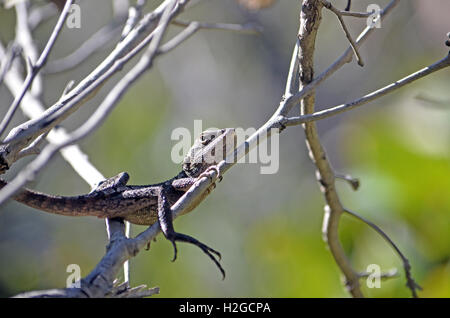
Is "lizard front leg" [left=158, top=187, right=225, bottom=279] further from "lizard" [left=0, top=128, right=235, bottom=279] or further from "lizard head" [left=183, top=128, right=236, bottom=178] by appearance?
"lizard head" [left=183, top=128, right=236, bottom=178]

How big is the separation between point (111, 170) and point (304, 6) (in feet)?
17.1

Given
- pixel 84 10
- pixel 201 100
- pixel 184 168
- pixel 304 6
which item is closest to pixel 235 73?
pixel 201 100

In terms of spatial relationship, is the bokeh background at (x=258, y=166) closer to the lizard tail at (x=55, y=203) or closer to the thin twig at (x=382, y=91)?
the thin twig at (x=382, y=91)

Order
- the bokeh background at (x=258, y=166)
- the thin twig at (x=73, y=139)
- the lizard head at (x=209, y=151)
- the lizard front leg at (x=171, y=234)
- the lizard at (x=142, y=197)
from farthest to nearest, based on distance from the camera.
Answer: the bokeh background at (x=258, y=166)
the lizard head at (x=209, y=151)
the lizard at (x=142, y=197)
the lizard front leg at (x=171, y=234)
the thin twig at (x=73, y=139)

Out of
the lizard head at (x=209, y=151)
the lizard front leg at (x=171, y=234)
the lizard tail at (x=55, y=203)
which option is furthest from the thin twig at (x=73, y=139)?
the lizard head at (x=209, y=151)

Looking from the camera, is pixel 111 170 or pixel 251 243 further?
pixel 111 170

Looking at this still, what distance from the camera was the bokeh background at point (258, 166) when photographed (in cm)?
548

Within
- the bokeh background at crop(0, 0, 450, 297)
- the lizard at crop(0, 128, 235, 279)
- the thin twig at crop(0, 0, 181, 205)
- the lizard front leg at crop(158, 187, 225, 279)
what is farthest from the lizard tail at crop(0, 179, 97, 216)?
the bokeh background at crop(0, 0, 450, 297)

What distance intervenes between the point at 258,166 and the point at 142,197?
609 centimetres

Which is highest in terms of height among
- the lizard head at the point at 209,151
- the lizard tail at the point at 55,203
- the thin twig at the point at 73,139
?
the lizard head at the point at 209,151

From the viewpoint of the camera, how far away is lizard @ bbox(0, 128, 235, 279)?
373 cm

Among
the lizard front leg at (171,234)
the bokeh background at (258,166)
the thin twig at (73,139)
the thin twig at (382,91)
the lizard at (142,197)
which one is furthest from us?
the bokeh background at (258,166)

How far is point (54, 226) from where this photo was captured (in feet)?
27.8
